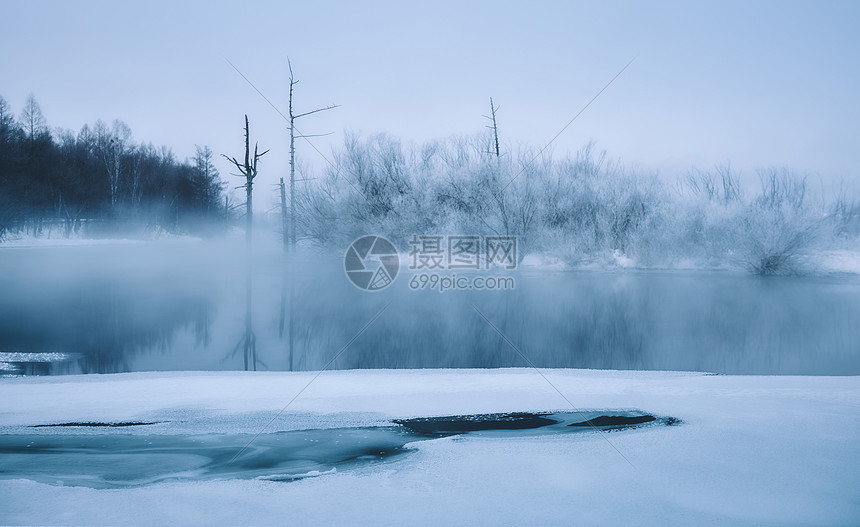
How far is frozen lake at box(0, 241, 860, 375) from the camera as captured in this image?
7.50 metres

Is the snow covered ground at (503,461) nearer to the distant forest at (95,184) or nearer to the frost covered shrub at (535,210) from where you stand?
the frost covered shrub at (535,210)

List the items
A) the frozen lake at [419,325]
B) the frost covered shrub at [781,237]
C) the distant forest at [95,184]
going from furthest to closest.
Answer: the distant forest at [95,184], the frost covered shrub at [781,237], the frozen lake at [419,325]

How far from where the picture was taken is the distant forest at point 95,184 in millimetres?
33938

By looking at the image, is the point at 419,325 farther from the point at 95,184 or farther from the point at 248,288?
the point at 95,184

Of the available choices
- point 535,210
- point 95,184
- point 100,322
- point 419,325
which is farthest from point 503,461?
point 95,184

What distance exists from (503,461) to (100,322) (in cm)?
847

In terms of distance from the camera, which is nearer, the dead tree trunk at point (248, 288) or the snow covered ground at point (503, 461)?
the snow covered ground at point (503, 461)

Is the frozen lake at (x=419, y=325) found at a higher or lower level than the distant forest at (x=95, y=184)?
lower

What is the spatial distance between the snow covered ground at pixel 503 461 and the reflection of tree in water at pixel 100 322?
1.94 meters

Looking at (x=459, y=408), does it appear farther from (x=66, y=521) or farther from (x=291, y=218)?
(x=291, y=218)

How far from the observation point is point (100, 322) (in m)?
9.49

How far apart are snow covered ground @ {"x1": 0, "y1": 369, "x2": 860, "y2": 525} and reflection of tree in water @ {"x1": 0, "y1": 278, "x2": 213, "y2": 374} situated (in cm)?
194

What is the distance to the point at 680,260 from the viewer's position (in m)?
23.5

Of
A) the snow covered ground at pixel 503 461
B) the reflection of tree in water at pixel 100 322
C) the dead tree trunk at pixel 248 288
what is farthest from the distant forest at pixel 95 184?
the snow covered ground at pixel 503 461
